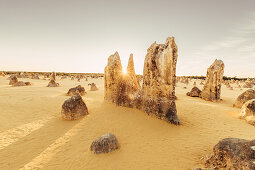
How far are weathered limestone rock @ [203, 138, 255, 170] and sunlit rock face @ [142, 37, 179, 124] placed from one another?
3.83m

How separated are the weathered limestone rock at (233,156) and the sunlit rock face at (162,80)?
383 cm

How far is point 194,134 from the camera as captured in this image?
7.89 meters

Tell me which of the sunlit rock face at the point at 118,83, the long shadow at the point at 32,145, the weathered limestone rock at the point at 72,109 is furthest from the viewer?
the sunlit rock face at the point at 118,83

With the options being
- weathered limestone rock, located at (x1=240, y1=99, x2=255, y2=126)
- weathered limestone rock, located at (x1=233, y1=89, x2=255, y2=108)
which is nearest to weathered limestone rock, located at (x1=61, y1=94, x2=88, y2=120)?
weathered limestone rock, located at (x1=240, y1=99, x2=255, y2=126)

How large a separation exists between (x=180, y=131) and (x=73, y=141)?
609cm

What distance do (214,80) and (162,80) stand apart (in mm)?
12081

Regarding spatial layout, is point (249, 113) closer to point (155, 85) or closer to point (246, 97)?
point (246, 97)

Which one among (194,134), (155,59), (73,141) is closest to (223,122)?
(194,134)

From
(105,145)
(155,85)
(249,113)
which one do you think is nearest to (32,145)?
(105,145)

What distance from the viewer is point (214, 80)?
1750cm

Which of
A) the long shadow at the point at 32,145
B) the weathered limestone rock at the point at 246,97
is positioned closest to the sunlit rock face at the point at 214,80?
the weathered limestone rock at the point at 246,97

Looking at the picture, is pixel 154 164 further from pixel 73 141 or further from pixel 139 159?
pixel 73 141

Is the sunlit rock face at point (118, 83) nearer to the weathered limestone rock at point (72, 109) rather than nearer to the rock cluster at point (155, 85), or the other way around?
the rock cluster at point (155, 85)

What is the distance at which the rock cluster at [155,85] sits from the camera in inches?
352
